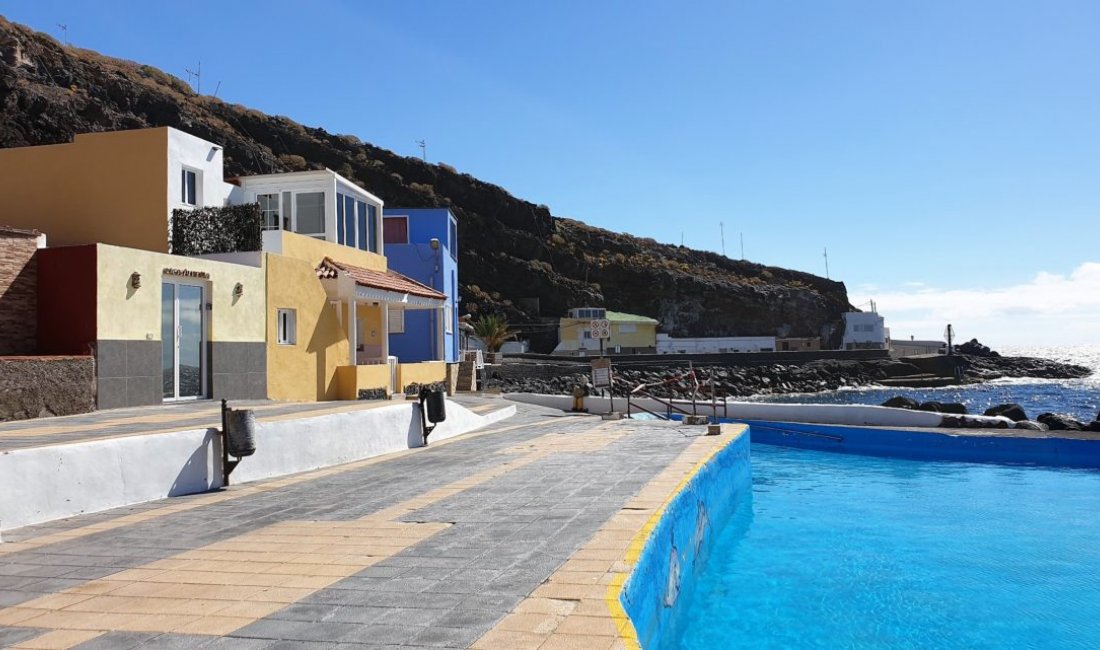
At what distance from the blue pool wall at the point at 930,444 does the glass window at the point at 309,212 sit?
43.9ft

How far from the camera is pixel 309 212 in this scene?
72.0ft

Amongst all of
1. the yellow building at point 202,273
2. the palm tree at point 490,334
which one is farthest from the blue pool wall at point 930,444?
the palm tree at point 490,334

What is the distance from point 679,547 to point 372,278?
48.5 feet

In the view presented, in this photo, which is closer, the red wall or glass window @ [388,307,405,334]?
the red wall

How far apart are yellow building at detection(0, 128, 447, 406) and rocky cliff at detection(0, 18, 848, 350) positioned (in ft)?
217

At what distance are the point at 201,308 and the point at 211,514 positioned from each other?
29.2ft

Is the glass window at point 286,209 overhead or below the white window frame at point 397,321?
overhead

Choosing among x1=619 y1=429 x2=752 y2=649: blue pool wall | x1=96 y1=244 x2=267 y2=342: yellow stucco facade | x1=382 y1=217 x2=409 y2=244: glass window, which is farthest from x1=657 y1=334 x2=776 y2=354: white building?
x1=619 y1=429 x2=752 y2=649: blue pool wall

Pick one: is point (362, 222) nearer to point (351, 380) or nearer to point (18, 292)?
point (351, 380)

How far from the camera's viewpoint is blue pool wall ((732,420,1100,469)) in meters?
18.1

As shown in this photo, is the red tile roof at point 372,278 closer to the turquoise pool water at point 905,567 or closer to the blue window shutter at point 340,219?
the blue window shutter at point 340,219

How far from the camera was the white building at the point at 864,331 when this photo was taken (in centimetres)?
8594

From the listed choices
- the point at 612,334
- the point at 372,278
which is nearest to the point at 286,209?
the point at 372,278

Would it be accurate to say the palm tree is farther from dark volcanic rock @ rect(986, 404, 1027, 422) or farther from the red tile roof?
dark volcanic rock @ rect(986, 404, 1027, 422)
